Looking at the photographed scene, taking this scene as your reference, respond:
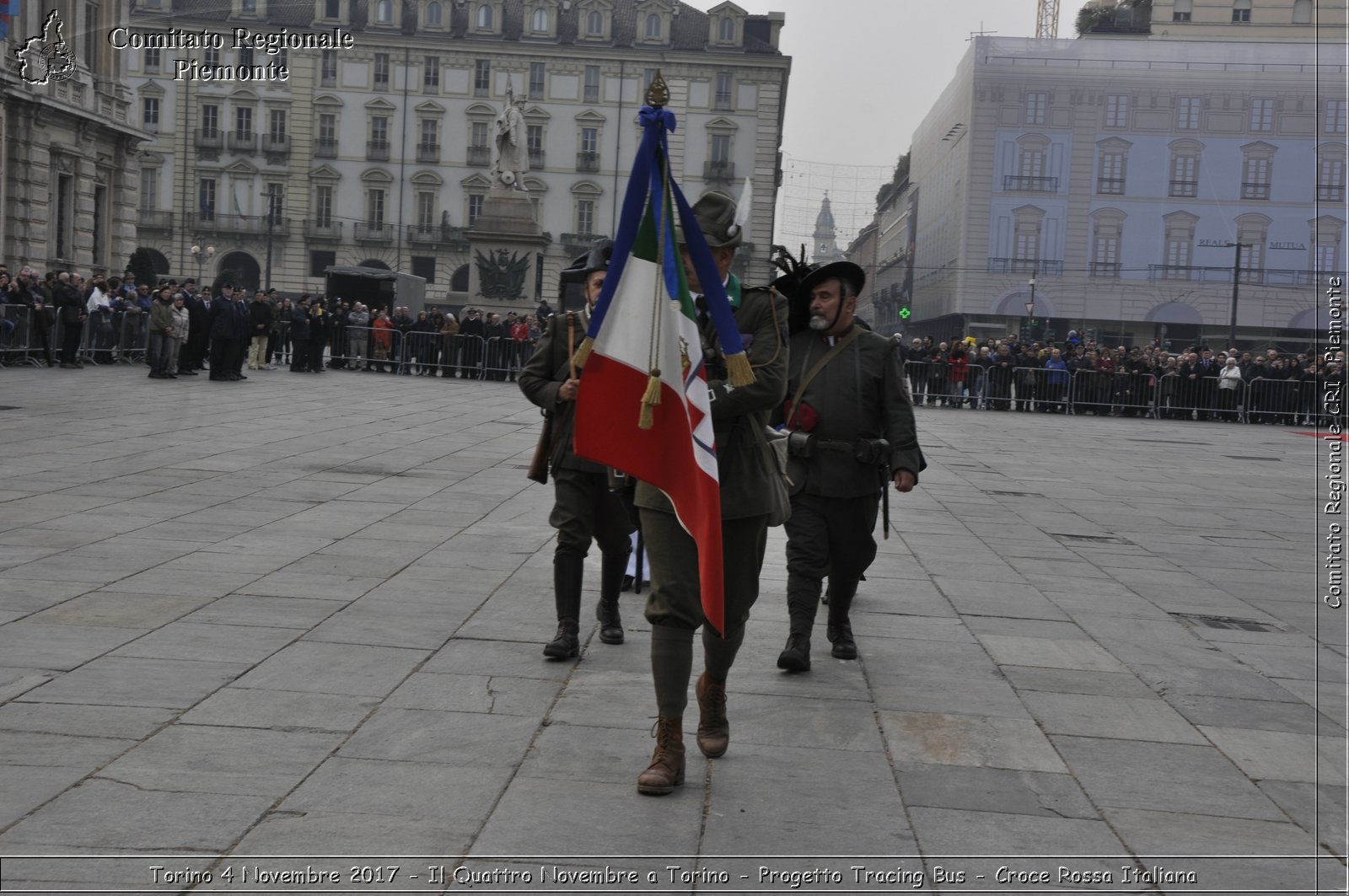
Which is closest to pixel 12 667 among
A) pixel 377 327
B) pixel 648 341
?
pixel 648 341

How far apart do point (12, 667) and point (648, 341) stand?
2627 millimetres

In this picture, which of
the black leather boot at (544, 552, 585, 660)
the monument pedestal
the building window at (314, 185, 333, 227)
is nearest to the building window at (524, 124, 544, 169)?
the building window at (314, 185, 333, 227)

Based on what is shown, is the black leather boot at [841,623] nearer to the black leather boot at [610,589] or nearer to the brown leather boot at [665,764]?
the black leather boot at [610,589]

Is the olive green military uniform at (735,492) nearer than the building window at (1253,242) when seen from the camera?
→ Yes

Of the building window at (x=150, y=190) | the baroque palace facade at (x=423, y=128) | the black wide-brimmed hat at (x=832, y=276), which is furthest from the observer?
the building window at (x=150, y=190)

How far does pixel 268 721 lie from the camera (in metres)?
4.72

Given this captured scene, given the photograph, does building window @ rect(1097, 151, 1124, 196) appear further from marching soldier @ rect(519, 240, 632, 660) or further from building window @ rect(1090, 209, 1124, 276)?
marching soldier @ rect(519, 240, 632, 660)

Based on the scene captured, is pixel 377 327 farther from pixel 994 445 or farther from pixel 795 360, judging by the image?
pixel 795 360

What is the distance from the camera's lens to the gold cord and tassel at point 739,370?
436 centimetres

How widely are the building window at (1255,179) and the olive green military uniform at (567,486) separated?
50608 mm

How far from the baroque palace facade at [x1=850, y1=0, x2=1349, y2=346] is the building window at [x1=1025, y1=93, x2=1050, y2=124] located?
4 centimetres

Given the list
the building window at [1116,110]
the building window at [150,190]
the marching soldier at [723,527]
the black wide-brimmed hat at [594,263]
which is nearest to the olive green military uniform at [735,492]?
the marching soldier at [723,527]

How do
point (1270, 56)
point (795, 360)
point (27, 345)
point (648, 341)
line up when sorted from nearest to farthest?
point (648, 341)
point (795, 360)
point (27, 345)
point (1270, 56)

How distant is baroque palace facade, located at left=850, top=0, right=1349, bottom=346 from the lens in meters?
50.8
